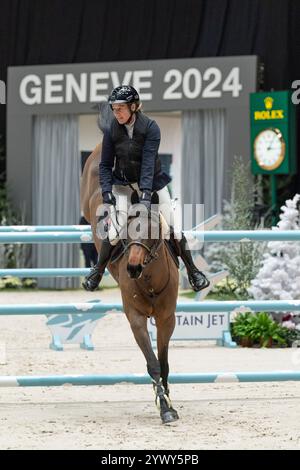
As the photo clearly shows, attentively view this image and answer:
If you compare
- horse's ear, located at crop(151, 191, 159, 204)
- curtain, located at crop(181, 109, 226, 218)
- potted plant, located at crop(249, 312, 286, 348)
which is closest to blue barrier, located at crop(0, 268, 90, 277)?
horse's ear, located at crop(151, 191, 159, 204)

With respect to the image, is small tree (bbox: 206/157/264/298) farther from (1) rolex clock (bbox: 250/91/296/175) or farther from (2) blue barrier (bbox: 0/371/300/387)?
(2) blue barrier (bbox: 0/371/300/387)

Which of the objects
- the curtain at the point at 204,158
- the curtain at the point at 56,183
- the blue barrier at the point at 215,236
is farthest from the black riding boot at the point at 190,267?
the curtain at the point at 56,183

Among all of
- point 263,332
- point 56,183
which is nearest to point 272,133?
point 56,183

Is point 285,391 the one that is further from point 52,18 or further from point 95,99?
point 52,18

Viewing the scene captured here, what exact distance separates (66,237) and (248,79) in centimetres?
1212

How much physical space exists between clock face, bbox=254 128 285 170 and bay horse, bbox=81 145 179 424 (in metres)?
11.3

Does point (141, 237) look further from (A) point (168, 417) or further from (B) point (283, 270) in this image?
(B) point (283, 270)

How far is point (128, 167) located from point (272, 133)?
1157 centimetres

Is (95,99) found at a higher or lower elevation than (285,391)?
higher

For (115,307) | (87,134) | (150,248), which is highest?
(87,134)

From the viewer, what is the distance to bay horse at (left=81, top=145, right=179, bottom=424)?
6.53 metres

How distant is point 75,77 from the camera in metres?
20.3

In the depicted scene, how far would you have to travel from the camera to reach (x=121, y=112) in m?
6.76

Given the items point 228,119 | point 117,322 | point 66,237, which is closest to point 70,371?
point 66,237
